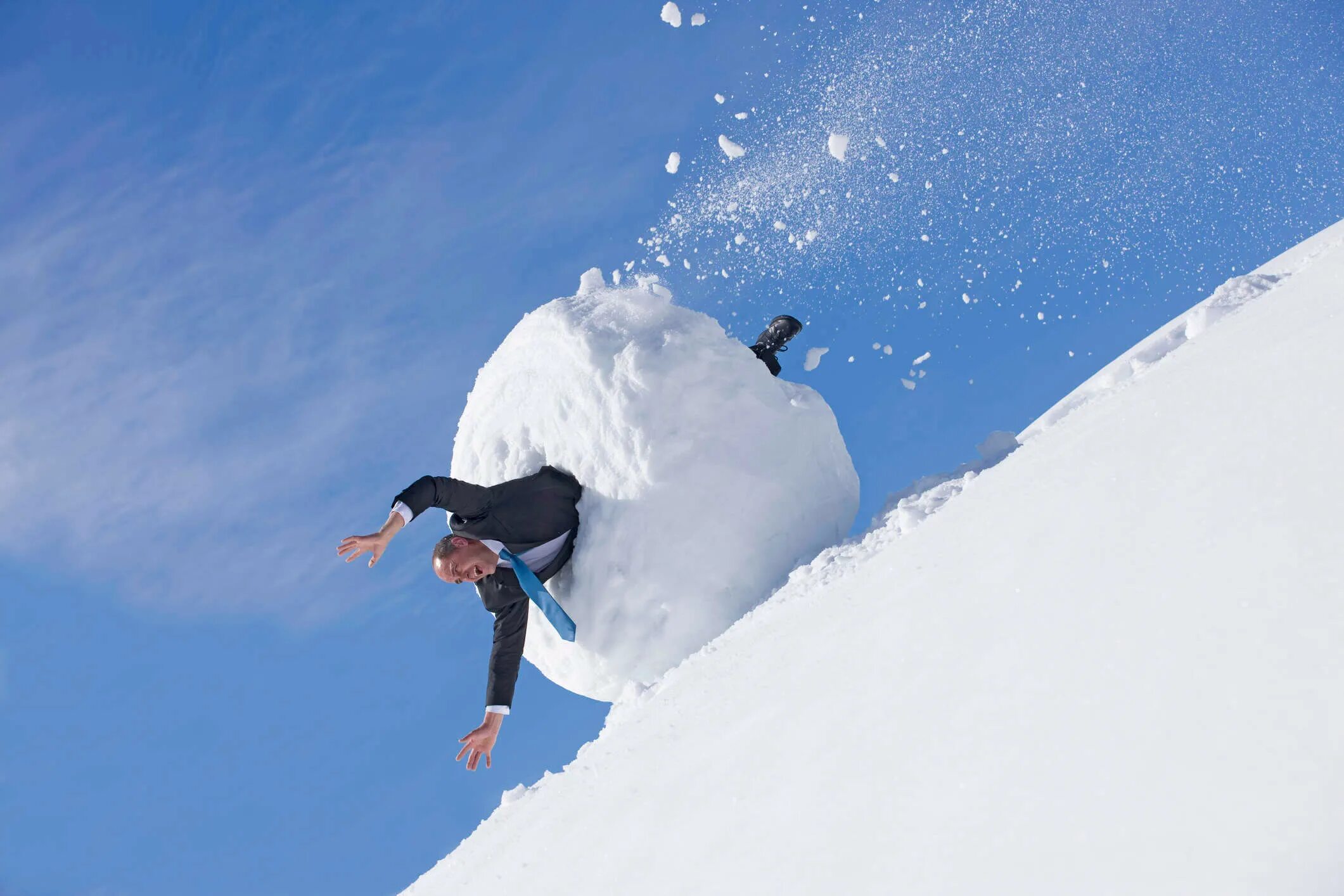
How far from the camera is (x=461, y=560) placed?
4.52 meters

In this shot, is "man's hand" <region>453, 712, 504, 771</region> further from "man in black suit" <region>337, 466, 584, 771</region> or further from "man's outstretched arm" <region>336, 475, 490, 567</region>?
Result: "man's outstretched arm" <region>336, 475, 490, 567</region>

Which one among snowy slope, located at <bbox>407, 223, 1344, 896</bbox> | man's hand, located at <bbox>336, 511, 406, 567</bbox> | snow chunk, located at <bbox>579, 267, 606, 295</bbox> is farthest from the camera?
snow chunk, located at <bbox>579, 267, 606, 295</bbox>

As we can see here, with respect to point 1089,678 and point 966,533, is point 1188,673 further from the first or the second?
point 966,533

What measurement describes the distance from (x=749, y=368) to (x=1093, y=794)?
378 centimetres

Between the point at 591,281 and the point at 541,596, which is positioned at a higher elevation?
the point at 591,281

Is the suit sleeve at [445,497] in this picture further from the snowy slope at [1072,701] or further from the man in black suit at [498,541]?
the snowy slope at [1072,701]

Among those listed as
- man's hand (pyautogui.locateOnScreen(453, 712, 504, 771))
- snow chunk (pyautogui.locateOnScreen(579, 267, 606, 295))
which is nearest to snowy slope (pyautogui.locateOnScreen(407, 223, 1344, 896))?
man's hand (pyautogui.locateOnScreen(453, 712, 504, 771))

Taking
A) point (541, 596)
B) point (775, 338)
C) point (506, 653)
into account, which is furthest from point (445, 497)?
point (775, 338)

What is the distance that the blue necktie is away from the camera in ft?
15.2

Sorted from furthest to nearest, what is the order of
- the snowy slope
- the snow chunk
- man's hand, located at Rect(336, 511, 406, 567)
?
the snow chunk
man's hand, located at Rect(336, 511, 406, 567)
the snowy slope

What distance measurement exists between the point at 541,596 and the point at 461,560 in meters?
0.47

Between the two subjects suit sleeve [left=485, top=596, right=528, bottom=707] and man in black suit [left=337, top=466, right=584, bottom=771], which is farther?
suit sleeve [left=485, top=596, right=528, bottom=707]

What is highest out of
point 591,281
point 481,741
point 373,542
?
point 591,281

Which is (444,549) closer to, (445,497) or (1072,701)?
(445,497)
